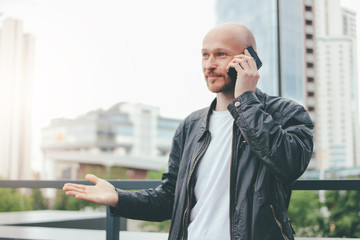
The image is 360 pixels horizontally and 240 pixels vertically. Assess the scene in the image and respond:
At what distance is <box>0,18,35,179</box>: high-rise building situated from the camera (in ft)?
319

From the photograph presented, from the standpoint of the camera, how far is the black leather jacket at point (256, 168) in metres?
1.40

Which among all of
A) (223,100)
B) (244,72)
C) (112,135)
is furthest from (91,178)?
(112,135)

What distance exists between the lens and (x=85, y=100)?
293ft

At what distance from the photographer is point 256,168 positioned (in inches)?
59.9

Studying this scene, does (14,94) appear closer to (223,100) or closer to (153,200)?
(153,200)

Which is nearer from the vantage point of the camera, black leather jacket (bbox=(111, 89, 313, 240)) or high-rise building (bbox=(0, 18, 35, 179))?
black leather jacket (bbox=(111, 89, 313, 240))

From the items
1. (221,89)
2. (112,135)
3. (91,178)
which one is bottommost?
(91,178)

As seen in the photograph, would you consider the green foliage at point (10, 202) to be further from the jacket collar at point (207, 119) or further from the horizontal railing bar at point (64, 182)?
the jacket collar at point (207, 119)

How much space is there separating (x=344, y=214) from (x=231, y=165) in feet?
59.3

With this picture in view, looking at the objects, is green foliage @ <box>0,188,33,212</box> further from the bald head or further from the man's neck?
the bald head

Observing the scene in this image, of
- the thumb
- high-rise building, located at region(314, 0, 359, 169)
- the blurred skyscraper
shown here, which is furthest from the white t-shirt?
high-rise building, located at region(314, 0, 359, 169)

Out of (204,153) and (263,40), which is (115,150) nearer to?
(263,40)

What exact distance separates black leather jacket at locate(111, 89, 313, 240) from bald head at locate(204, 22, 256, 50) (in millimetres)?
239

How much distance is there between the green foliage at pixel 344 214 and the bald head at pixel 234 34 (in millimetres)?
16167
